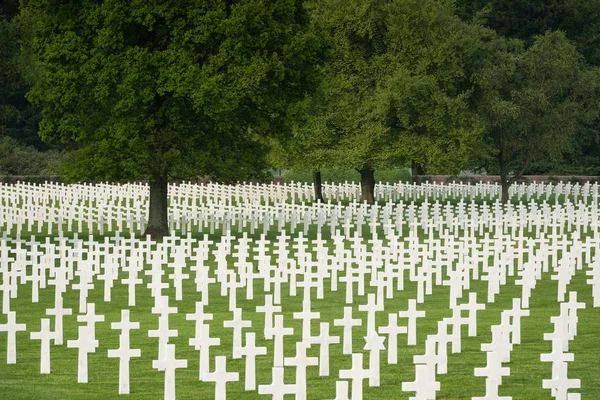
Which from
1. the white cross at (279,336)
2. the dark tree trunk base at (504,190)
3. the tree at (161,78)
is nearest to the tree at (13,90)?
the tree at (161,78)

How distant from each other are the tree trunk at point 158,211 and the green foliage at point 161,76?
1.27 feet

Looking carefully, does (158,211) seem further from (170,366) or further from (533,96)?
(170,366)

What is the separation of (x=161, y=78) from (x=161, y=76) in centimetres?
9

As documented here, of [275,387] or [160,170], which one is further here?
[160,170]

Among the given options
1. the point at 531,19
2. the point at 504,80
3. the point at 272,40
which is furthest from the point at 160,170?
the point at 531,19

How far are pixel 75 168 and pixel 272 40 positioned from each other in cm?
674

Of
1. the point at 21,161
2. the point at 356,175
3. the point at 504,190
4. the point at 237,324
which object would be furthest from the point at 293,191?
the point at 237,324

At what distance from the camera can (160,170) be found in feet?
123

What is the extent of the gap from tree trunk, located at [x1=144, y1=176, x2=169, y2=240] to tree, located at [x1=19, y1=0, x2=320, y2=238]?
0.10ft

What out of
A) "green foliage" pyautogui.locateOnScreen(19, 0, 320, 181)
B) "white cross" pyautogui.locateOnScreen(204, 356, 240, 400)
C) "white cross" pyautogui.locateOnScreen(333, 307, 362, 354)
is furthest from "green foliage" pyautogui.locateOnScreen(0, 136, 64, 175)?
"white cross" pyautogui.locateOnScreen(204, 356, 240, 400)

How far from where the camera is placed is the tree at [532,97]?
56219mm

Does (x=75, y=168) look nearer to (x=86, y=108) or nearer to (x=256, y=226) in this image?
(x=86, y=108)

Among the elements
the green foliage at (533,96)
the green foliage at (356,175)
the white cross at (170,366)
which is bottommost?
the white cross at (170,366)

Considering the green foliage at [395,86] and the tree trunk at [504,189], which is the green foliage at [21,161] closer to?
the green foliage at [395,86]
